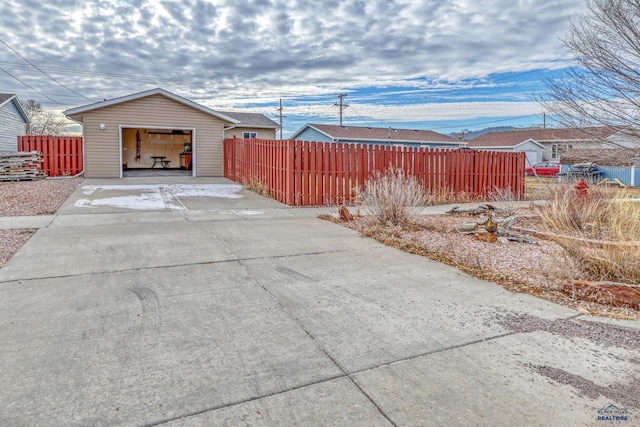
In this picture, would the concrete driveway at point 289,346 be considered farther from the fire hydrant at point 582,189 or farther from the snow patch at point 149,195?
the fire hydrant at point 582,189

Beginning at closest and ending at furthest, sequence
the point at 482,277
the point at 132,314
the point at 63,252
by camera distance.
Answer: the point at 132,314 → the point at 482,277 → the point at 63,252

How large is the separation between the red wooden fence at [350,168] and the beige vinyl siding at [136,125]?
485 centimetres

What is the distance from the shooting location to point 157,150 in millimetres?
23375

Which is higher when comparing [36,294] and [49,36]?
[49,36]

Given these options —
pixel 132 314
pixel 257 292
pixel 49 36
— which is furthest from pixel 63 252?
pixel 49 36

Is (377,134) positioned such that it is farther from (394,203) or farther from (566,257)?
(566,257)

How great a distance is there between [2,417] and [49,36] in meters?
21.5

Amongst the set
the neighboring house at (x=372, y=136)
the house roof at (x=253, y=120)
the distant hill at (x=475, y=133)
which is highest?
the distant hill at (x=475, y=133)

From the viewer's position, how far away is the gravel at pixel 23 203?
19.1 ft

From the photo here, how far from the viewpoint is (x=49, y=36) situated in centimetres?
1827

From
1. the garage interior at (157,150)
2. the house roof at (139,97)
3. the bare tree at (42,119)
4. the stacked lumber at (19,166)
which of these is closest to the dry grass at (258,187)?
the house roof at (139,97)

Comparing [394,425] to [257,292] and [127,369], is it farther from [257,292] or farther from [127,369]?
[257,292]

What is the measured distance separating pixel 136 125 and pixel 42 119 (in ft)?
86.3

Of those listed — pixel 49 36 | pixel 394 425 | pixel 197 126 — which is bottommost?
pixel 394 425
